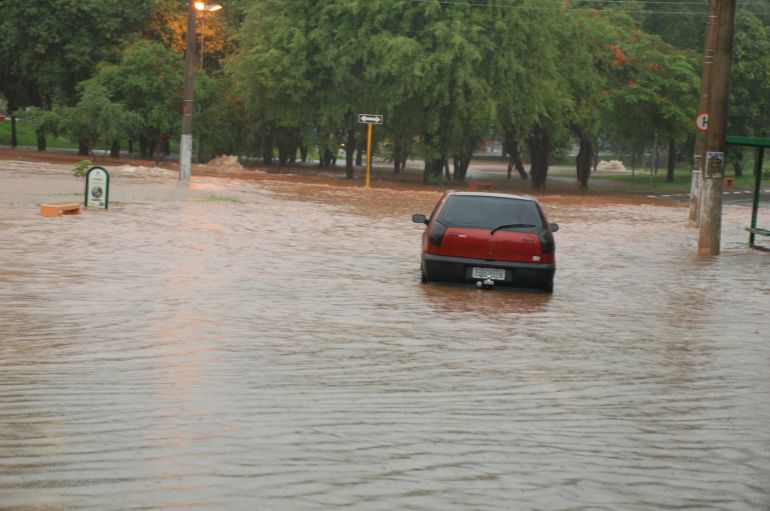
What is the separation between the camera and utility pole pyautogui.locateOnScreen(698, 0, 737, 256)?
81.3ft

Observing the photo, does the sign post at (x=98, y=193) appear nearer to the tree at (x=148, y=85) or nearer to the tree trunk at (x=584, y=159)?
the tree at (x=148, y=85)

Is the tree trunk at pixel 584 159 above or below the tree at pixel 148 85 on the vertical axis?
below

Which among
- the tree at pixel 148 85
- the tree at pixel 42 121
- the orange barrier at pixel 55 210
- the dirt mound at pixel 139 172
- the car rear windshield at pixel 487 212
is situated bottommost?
the dirt mound at pixel 139 172

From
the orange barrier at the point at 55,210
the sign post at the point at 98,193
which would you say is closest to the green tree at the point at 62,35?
the sign post at the point at 98,193

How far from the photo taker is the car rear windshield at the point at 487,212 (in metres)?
17.0

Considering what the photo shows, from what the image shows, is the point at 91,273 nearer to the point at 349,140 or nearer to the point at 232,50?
the point at 349,140

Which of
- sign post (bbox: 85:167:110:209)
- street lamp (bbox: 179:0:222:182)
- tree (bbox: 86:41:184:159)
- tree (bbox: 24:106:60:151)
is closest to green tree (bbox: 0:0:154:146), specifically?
tree (bbox: 24:106:60:151)

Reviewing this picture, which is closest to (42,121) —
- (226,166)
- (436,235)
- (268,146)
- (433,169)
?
(226,166)

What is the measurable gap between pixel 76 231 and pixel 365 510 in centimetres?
1773

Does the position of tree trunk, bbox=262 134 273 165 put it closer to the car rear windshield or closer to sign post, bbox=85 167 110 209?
sign post, bbox=85 167 110 209

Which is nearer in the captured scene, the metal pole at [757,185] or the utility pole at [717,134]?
the utility pole at [717,134]

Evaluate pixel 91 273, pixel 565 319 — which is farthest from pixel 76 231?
pixel 565 319

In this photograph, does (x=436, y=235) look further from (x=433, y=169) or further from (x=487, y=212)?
(x=433, y=169)

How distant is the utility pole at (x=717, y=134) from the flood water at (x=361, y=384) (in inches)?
142
